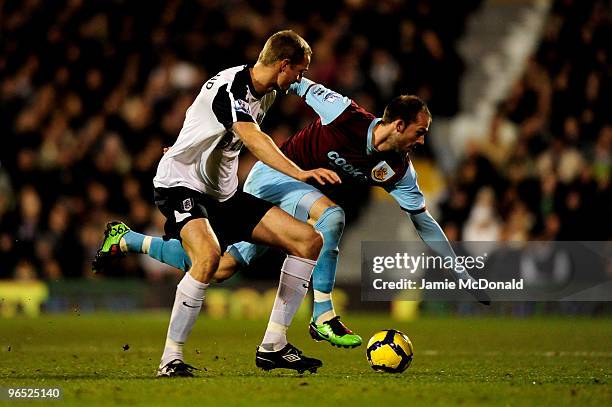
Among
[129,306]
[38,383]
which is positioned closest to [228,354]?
[38,383]

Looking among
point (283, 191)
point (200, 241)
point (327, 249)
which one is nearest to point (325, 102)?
point (283, 191)

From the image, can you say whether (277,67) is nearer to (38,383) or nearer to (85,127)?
(38,383)

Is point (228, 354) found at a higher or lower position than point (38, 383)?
higher

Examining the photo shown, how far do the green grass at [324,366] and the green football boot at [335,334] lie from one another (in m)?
0.19

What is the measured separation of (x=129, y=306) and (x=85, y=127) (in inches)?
106

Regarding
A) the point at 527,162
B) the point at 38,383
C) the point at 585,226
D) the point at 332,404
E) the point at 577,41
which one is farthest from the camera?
the point at 577,41

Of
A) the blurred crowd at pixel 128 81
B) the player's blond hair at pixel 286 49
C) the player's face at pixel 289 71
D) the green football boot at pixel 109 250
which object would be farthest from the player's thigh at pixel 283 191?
the blurred crowd at pixel 128 81

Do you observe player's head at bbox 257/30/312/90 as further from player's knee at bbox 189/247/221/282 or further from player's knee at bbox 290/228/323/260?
player's knee at bbox 189/247/221/282

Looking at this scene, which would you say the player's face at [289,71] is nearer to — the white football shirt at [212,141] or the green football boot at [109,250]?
the white football shirt at [212,141]

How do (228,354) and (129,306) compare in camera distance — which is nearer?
(228,354)

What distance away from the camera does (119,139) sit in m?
16.8

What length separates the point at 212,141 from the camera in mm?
8094

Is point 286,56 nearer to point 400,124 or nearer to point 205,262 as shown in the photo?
point 400,124

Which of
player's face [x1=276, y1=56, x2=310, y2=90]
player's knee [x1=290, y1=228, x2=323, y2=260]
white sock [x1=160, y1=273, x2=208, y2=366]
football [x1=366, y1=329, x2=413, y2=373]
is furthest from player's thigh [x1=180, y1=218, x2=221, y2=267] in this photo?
football [x1=366, y1=329, x2=413, y2=373]
